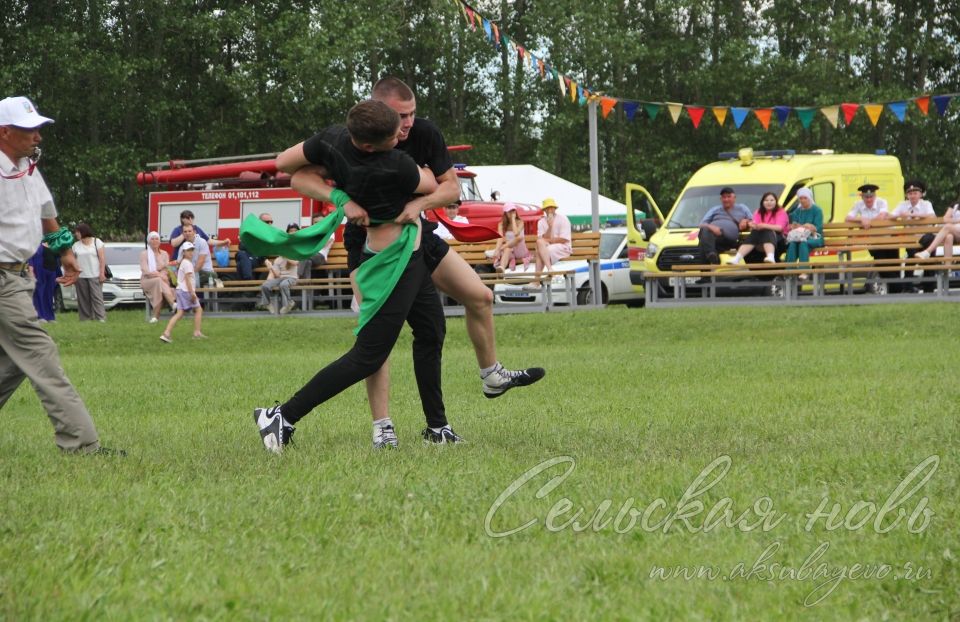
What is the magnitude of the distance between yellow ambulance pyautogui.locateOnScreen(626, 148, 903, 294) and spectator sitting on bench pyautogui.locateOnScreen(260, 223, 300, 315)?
5705mm

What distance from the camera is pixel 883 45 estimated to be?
152ft

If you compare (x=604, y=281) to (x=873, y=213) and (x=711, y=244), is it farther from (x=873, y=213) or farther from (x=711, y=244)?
(x=873, y=213)

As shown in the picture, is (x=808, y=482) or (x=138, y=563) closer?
(x=138, y=563)

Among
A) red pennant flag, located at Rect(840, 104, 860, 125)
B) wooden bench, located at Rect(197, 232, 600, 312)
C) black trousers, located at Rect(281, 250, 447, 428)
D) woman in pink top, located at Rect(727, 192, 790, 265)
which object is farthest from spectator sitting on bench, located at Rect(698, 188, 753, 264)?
black trousers, located at Rect(281, 250, 447, 428)

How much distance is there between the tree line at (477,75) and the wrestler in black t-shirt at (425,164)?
1304 inches

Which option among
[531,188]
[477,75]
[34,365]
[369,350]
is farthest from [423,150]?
[477,75]

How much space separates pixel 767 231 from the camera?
808 inches

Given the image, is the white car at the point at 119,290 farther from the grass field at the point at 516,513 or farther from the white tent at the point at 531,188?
the grass field at the point at 516,513

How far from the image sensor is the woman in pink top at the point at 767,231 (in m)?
20.5

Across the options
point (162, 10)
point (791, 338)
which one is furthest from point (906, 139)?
point (791, 338)

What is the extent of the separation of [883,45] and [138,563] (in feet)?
150

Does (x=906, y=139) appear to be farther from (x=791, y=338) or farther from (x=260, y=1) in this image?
(x=791, y=338)

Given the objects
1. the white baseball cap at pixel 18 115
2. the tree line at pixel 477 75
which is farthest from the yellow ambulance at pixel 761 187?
the tree line at pixel 477 75

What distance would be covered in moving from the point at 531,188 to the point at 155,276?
1296 centimetres
